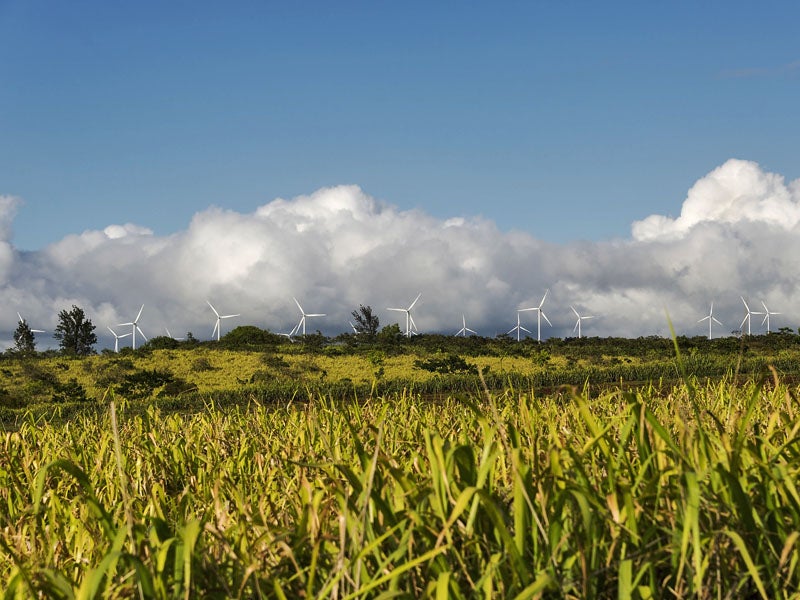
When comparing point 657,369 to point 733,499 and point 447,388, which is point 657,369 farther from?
point 733,499

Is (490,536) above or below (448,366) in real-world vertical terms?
above

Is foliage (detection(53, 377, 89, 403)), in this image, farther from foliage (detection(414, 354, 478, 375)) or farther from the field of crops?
the field of crops

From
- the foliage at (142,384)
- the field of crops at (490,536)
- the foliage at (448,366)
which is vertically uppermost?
the field of crops at (490,536)

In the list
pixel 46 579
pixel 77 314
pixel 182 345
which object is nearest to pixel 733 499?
pixel 46 579

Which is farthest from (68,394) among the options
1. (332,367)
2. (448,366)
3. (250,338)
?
(250,338)

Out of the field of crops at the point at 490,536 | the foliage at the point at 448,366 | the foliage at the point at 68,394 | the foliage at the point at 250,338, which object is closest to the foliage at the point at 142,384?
the foliage at the point at 68,394

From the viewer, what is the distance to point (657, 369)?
2369 cm

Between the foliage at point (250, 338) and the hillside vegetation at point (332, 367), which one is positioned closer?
the hillside vegetation at point (332, 367)

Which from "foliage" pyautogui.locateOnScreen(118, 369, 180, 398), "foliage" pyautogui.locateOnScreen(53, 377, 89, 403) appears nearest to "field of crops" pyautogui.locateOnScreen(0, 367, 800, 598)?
"foliage" pyautogui.locateOnScreen(53, 377, 89, 403)

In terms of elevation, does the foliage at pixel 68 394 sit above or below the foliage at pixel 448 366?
below

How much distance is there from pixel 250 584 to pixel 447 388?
17.4 m

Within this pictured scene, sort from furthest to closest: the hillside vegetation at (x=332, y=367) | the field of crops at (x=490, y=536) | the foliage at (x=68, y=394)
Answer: the foliage at (x=68, y=394) < the hillside vegetation at (x=332, y=367) < the field of crops at (x=490, y=536)

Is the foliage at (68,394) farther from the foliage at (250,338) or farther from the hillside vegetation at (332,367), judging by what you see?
the foliage at (250,338)

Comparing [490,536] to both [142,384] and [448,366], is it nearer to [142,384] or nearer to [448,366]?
[142,384]
